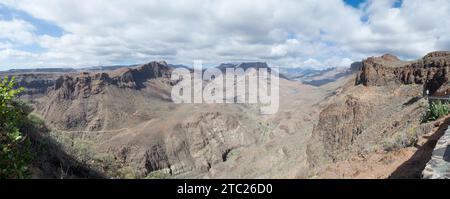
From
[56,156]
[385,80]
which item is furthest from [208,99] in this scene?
[56,156]

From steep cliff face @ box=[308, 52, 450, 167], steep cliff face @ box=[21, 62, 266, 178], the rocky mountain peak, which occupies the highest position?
the rocky mountain peak

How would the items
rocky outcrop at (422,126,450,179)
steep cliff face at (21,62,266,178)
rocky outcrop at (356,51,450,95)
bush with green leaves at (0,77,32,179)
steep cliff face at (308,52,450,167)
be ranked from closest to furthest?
bush with green leaves at (0,77,32,179), rocky outcrop at (422,126,450,179), steep cliff face at (308,52,450,167), rocky outcrop at (356,51,450,95), steep cliff face at (21,62,266,178)

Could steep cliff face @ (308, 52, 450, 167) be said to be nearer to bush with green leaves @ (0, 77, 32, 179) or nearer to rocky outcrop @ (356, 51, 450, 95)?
rocky outcrop @ (356, 51, 450, 95)

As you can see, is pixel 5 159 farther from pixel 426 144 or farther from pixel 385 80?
pixel 385 80

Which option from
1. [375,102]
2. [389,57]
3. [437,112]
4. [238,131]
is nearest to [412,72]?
[375,102]

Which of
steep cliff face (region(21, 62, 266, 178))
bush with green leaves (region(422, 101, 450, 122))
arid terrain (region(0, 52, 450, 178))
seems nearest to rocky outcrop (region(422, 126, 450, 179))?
arid terrain (region(0, 52, 450, 178))

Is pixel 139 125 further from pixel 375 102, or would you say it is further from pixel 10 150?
pixel 10 150
